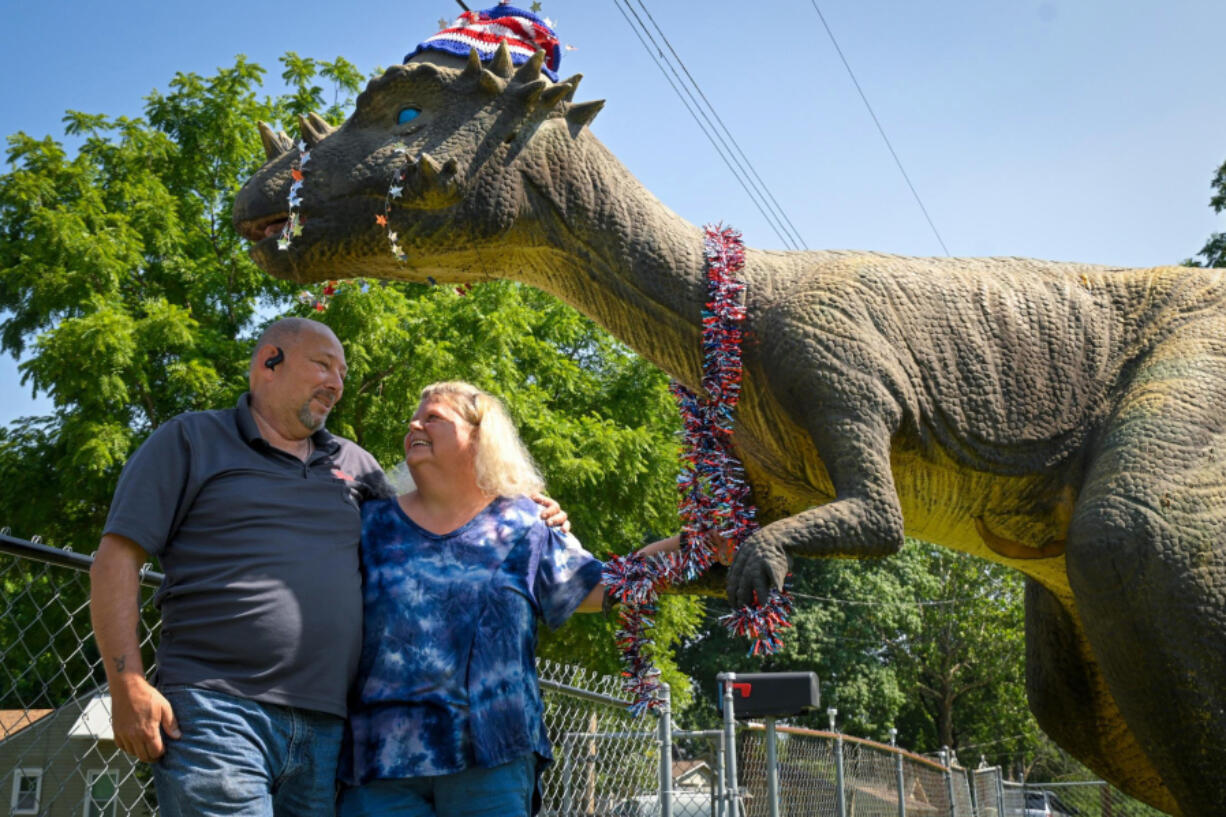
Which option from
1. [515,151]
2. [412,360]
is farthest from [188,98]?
[515,151]

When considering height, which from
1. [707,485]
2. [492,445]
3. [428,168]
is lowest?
[707,485]

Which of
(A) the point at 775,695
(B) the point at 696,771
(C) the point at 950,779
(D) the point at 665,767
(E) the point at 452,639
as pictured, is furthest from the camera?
(B) the point at 696,771

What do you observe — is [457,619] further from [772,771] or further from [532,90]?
[772,771]

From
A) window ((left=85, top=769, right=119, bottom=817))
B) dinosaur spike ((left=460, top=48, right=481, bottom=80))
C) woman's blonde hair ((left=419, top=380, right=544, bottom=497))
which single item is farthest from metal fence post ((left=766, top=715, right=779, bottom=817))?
dinosaur spike ((left=460, top=48, right=481, bottom=80))

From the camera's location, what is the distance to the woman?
2.68 meters

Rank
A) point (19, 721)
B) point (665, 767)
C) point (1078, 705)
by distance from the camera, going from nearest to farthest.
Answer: point (1078, 705), point (19, 721), point (665, 767)

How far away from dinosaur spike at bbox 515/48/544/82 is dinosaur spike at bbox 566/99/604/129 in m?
0.14

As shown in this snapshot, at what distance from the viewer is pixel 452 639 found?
2.79m

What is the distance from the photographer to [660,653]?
14.1 meters

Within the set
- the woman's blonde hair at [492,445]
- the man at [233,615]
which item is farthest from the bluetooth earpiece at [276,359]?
the woman's blonde hair at [492,445]

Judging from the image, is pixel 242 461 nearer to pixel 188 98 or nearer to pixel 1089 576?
pixel 1089 576

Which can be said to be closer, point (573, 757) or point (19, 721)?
point (19, 721)

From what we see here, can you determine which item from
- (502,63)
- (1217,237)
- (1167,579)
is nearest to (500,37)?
(502,63)

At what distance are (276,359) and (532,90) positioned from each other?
1.02 m
